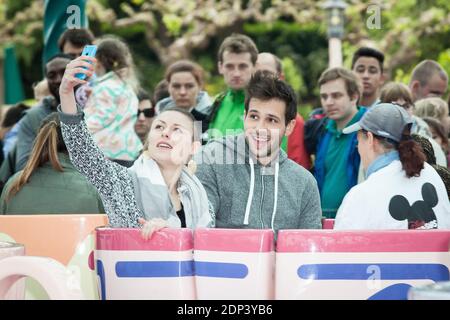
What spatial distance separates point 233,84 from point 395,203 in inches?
94.6

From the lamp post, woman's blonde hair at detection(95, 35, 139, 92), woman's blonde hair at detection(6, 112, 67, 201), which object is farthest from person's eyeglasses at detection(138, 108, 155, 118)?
the lamp post

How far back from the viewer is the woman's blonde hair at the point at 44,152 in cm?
440

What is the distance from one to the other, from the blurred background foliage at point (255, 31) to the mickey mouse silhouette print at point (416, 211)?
A: 10609 mm

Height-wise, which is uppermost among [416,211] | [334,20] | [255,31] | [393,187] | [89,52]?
[255,31]

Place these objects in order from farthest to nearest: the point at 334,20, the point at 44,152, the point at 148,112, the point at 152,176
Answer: the point at 334,20
the point at 148,112
the point at 44,152
the point at 152,176

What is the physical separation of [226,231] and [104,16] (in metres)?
15.3

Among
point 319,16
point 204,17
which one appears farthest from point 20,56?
point 319,16

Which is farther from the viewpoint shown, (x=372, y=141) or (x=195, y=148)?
(x=372, y=141)

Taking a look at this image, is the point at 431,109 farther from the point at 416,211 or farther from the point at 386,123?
the point at 416,211

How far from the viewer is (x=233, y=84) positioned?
5.86m

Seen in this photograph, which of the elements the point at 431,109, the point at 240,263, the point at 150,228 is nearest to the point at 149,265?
the point at 150,228

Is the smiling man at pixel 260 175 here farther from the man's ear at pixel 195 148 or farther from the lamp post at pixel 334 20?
the lamp post at pixel 334 20

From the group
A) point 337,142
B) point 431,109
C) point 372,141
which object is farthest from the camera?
point 431,109

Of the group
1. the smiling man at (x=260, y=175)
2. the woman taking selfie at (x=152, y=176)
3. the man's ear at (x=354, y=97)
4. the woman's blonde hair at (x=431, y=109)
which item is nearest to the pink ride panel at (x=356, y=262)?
the woman taking selfie at (x=152, y=176)
